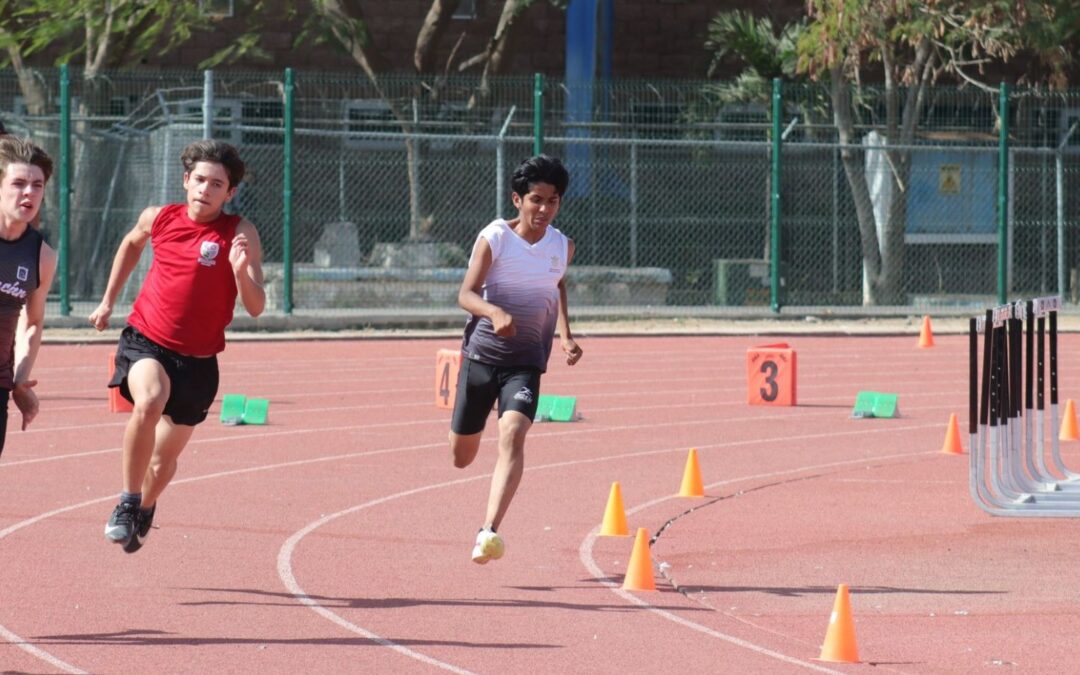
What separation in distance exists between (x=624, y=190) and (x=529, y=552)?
60.2ft

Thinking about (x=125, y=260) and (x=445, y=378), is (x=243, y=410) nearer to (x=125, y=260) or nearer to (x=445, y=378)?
(x=445, y=378)

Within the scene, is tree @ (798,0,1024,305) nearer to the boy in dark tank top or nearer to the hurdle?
the hurdle

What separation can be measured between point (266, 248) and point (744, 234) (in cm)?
751

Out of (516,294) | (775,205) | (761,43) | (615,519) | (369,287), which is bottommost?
(615,519)

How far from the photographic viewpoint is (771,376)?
55.0ft

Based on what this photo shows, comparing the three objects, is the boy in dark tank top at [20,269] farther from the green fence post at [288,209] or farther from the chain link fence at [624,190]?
the chain link fence at [624,190]

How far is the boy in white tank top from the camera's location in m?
8.65

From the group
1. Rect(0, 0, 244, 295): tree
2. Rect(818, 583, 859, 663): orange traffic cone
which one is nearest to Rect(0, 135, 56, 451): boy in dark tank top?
Rect(818, 583, 859, 663): orange traffic cone

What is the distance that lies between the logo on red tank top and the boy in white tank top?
3.86ft

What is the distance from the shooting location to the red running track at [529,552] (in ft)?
23.5

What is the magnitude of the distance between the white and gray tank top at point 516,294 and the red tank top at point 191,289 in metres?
1.25

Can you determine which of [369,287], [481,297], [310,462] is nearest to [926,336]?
[369,287]

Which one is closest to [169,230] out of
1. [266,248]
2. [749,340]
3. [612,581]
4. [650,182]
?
[612,581]

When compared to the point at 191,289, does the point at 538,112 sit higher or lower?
higher
